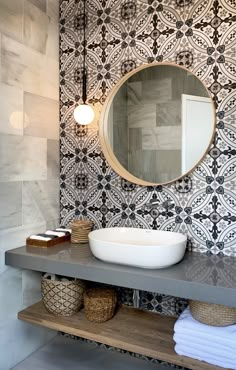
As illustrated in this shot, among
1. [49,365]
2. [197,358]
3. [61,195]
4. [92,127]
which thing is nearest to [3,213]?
[61,195]

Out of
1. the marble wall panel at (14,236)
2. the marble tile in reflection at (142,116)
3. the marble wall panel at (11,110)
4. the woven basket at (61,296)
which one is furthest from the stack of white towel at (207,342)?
the marble wall panel at (11,110)

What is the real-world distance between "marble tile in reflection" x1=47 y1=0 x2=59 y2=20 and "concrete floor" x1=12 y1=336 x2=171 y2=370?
2.15m

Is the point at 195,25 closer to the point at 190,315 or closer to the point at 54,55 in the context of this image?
the point at 54,55

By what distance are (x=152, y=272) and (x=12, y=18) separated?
1.55 m

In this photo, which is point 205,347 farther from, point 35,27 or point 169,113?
point 35,27

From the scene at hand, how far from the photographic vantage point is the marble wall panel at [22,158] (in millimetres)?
1759

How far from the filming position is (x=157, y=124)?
6.24ft

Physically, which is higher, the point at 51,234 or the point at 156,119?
the point at 156,119

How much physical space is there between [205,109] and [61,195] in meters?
1.08

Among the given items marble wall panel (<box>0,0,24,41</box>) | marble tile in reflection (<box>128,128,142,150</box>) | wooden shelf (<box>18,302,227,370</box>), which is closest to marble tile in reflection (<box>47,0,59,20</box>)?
marble wall panel (<box>0,0,24,41</box>)

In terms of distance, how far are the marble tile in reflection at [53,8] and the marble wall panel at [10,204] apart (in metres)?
1.13

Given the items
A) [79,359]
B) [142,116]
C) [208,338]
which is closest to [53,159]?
[142,116]

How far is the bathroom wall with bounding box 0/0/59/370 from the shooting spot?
1.76m

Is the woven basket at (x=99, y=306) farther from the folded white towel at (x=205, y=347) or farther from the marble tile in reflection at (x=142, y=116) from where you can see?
the marble tile in reflection at (x=142, y=116)
